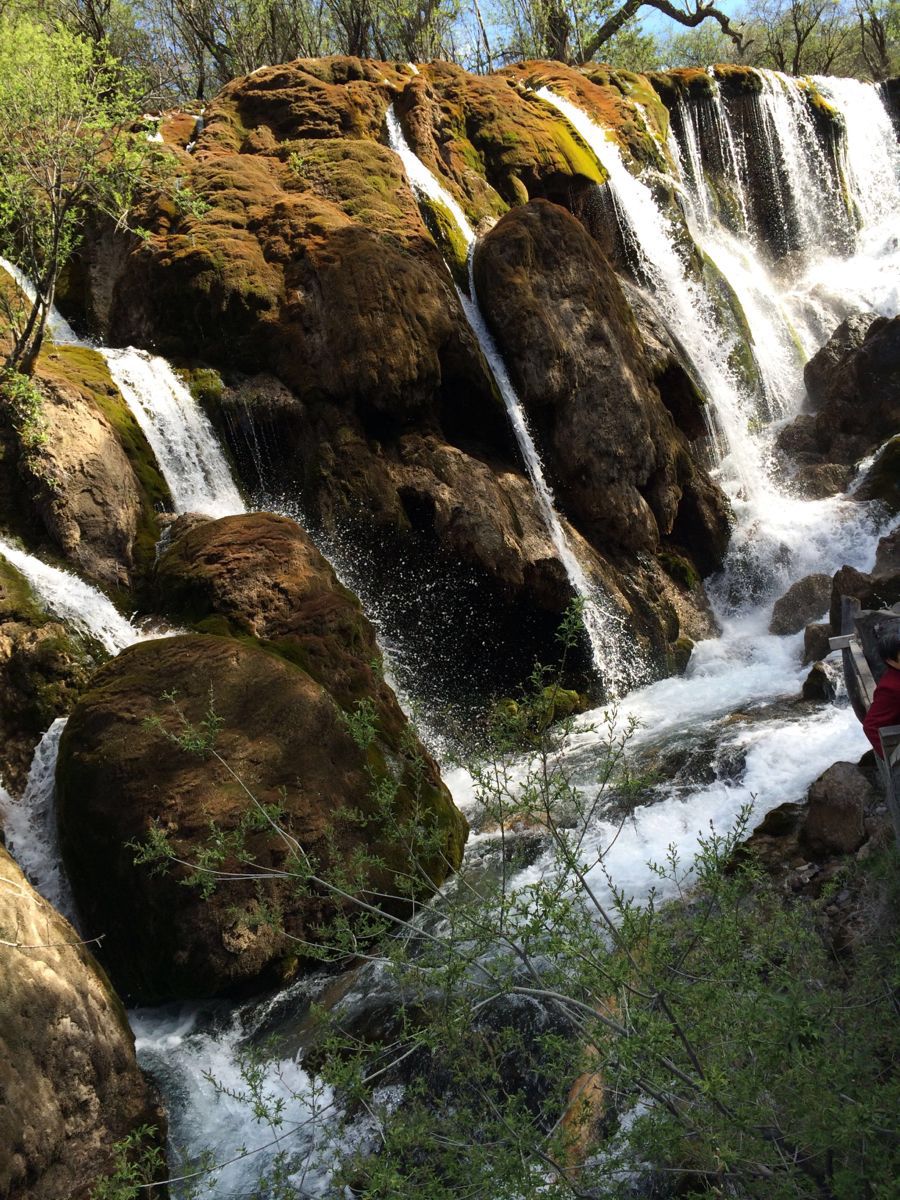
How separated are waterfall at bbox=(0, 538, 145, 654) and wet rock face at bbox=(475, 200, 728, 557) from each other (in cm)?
738

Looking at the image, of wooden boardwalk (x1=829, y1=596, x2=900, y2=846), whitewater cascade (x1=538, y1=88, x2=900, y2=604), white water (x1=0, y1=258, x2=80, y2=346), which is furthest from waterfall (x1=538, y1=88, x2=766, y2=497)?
wooden boardwalk (x1=829, y1=596, x2=900, y2=846)

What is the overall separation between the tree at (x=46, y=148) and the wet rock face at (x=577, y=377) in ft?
18.6

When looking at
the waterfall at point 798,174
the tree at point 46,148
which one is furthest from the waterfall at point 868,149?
the tree at point 46,148

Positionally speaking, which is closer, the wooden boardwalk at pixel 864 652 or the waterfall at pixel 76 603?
the wooden boardwalk at pixel 864 652

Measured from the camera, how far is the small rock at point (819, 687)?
35.1ft

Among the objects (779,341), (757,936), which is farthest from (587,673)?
(779,341)

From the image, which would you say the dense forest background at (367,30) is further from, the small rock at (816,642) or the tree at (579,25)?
the small rock at (816,642)

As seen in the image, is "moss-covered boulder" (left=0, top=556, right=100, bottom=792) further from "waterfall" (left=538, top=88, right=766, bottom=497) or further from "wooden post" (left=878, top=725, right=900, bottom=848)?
"waterfall" (left=538, top=88, right=766, bottom=497)

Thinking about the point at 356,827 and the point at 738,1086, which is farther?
the point at 356,827

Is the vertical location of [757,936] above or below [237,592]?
below

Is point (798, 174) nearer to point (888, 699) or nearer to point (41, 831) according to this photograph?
point (888, 699)

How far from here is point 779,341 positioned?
2245 centimetres

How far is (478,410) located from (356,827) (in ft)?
26.6

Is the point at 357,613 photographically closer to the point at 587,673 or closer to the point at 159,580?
the point at 159,580
